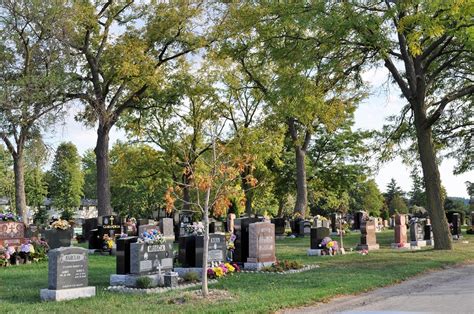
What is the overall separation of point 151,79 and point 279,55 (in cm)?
1078

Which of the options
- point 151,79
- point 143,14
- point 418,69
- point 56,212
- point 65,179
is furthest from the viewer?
point 56,212

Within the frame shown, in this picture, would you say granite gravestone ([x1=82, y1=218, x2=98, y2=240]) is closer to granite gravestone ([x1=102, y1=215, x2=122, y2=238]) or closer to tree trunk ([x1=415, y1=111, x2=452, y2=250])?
granite gravestone ([x1=102, y1=215, x2=122, y2=238])

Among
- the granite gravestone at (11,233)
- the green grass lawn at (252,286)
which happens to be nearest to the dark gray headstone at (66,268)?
the green grass lawn at (252,286)

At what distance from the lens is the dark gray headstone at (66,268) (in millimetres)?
10812

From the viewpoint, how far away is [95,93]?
97.3ft

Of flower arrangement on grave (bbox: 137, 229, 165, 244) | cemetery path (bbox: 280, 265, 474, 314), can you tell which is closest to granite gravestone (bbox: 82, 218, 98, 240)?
flower arrangement on grave (bbox: 137, 229, 165, 244)

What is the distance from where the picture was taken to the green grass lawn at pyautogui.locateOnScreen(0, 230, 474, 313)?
955 centimetres

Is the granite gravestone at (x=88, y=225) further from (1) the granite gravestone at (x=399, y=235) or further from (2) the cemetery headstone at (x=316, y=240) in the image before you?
(1) the granite gravestone at (x=399, y=235)

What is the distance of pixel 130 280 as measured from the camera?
1242cm

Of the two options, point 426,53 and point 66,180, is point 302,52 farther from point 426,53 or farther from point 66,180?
point 66,180

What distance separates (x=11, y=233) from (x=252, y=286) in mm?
12868

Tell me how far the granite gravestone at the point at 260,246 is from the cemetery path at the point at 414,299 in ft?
14.5

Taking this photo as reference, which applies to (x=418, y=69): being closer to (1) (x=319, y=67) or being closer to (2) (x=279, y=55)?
(1) (x=319, y=67)

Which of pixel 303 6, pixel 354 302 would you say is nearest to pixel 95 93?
pixel 303 6
